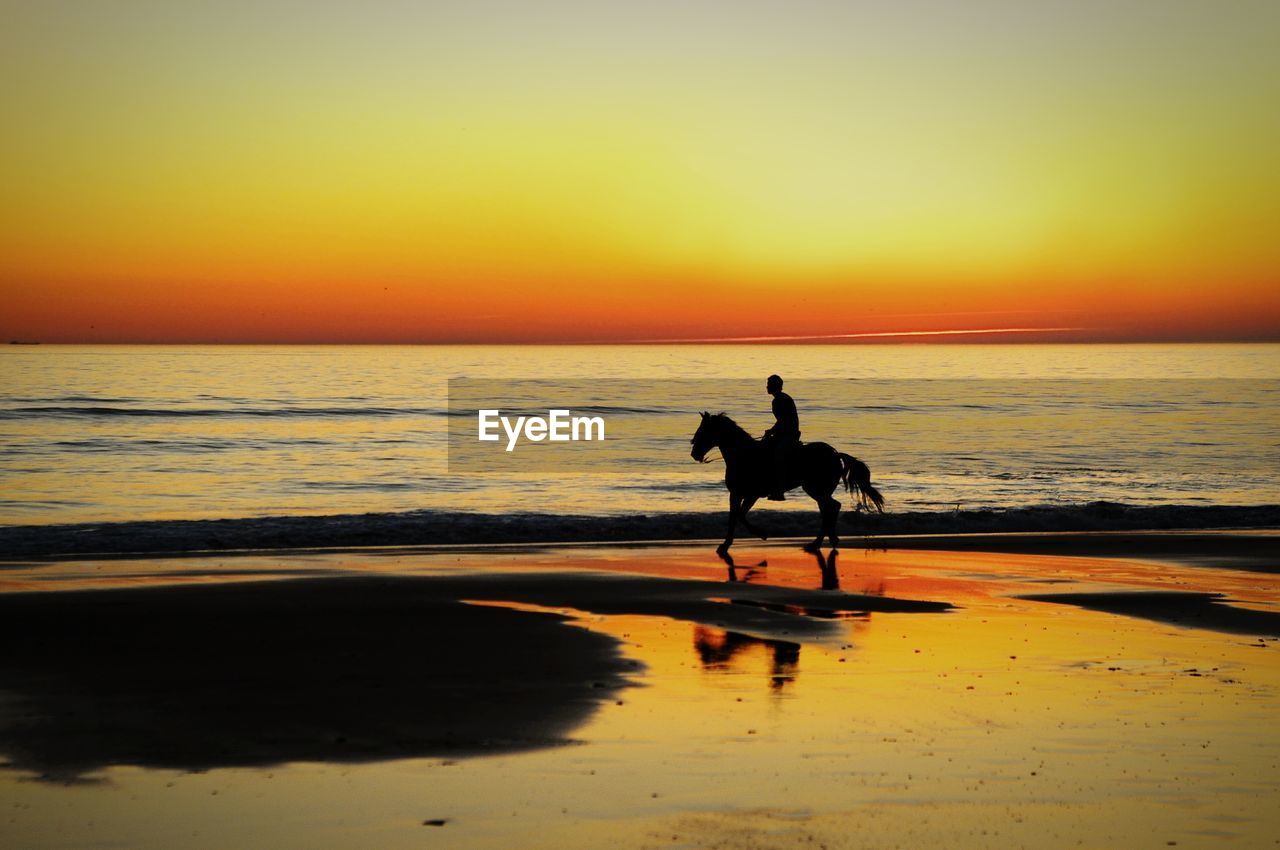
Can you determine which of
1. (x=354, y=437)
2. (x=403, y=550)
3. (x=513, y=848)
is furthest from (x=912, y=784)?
(x=354, y=437)

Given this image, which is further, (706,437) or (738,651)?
(706,437)

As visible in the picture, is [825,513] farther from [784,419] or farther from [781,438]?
[784,419]

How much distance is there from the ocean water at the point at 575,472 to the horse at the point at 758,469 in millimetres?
9886

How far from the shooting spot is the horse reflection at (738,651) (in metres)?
9.97

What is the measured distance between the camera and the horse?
740 inches

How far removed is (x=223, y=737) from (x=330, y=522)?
1698 centimetres

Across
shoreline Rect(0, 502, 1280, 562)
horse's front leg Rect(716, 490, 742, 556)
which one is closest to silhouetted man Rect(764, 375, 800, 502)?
horse's front leg Rect(716, 490, 742, 556)

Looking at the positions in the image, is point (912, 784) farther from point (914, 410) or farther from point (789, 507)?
point (914, 410)

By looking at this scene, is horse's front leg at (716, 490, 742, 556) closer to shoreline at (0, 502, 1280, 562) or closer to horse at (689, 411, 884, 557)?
horse at (689, 411, 884, 557)

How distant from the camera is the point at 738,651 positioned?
36.1ft

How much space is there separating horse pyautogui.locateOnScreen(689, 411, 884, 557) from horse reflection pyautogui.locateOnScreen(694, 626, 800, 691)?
265 inches

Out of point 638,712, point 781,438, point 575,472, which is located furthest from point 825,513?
point 575,472

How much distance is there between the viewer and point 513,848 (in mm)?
5926

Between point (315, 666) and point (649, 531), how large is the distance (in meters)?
14.7
